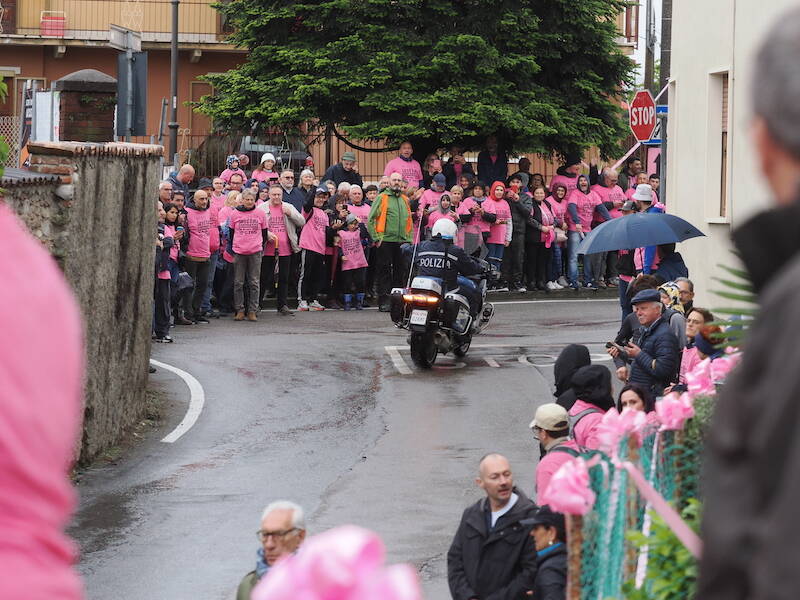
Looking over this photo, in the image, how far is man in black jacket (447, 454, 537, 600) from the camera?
714 cm

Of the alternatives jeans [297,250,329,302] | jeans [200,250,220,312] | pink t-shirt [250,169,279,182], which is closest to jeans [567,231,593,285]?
jeans [297,250,329,302]

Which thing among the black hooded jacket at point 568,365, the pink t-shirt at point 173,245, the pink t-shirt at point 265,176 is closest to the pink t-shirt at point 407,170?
the pink t-shirt at point 265,176

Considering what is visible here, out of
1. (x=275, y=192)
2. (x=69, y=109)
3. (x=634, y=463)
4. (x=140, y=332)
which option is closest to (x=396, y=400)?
(x=140, y=332)

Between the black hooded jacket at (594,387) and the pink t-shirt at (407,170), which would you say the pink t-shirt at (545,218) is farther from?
the black hooded jacket at (594,387)

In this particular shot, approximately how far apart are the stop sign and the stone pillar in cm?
951

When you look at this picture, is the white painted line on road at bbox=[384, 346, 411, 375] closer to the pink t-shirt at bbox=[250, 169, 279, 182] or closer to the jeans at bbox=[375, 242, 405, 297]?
the jeans at bbox=[375, 242, 405, 297]

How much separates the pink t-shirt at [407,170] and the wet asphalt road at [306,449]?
17.0ft

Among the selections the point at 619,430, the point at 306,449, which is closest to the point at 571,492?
the point at 619,430

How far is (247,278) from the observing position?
22344mm

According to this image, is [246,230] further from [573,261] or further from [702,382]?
[702,382]

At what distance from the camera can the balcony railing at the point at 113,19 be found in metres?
45.1

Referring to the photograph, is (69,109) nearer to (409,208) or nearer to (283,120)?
(409,208)

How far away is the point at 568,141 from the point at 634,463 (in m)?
25.6

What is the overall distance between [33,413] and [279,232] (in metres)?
21.1
